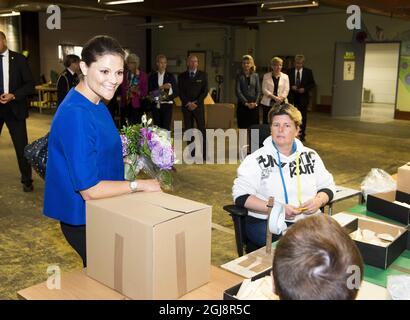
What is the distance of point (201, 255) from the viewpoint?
138 centimetres

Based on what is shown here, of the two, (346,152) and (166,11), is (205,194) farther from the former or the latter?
(166,11)

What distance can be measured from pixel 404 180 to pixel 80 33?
15.3 m

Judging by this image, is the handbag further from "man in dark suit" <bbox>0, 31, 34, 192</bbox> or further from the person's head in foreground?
"man in dark suit" <bbox>0, 31, 34, 192</bbox>

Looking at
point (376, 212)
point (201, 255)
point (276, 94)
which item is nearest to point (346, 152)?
point (276, 94)

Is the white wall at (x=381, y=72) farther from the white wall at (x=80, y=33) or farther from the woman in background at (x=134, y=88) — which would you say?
the woman in background at (x=134, y=88)

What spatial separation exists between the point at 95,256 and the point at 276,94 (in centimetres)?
653

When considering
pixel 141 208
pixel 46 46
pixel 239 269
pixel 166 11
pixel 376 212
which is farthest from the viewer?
pixel 46 46

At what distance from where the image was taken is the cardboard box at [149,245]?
121cm

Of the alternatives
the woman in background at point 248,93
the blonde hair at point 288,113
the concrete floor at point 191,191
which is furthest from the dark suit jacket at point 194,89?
the blonde hair at point 288,113

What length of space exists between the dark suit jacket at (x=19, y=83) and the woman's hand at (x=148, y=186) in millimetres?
3373

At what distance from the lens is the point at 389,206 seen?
2221 mm

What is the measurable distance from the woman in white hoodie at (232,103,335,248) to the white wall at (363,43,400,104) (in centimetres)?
1515

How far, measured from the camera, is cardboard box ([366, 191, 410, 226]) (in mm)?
2143

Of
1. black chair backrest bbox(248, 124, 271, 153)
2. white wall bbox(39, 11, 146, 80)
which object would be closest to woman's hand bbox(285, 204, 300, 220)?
black chair backrest bbox(248, 124, 271, 153)
